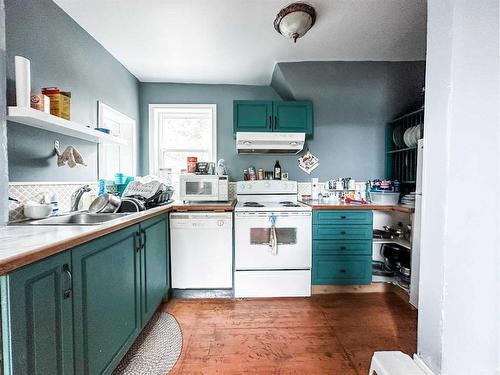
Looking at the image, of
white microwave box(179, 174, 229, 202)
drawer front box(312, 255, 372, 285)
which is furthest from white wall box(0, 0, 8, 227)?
drawer front box(312, 255, 372, 285)

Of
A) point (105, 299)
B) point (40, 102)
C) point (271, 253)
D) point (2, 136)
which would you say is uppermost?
point (40, 102)

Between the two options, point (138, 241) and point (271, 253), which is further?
point (271, 253)

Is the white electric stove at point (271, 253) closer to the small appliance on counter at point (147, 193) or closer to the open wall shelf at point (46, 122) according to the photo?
the small appliance on counter at point (147, 193)

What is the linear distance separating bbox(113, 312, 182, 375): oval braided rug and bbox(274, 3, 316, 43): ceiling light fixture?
2542mm

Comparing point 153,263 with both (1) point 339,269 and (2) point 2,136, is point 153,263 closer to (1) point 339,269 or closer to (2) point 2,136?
(2) point 2,136

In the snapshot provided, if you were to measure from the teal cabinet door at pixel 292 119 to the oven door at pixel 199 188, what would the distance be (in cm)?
95

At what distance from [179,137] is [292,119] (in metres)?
1.54

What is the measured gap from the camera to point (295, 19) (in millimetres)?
1920

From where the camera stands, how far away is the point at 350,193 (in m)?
3.04

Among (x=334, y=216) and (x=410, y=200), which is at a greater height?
(x=410, y=200)

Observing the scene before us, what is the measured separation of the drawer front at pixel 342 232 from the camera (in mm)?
2461

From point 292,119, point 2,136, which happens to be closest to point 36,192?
point 2,136

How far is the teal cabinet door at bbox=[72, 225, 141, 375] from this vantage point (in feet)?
3.47

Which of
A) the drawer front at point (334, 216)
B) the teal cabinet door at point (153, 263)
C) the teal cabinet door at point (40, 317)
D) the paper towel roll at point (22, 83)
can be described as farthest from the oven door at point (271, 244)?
the paper towel roll at point (22, 83)
